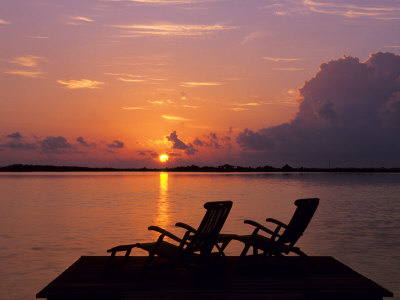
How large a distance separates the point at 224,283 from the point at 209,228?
3.06ft

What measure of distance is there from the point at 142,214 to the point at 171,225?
6351mm

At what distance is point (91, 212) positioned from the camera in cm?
3544

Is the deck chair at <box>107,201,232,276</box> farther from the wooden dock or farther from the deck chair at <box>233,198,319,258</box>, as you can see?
the deck chair at <box>233,198,319,258</box>

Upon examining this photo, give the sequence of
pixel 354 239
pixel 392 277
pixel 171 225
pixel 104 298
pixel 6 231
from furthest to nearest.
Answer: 1. pixel 171 225
2. pixel 6 231
3. pixel 354 239
4. pixel 392 277
5. pixel 104 298

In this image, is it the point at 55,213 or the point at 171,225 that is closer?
the point at 171,225

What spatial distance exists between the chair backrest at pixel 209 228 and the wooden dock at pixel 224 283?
454mm

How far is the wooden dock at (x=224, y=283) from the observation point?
7.61 metres

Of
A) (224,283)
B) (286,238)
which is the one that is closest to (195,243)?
(224,283)

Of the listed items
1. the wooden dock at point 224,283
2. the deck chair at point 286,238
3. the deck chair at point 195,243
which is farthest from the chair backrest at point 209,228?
the deck chair at point 286,238

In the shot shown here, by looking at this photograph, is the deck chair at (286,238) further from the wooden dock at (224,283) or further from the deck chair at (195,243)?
the deck chair at (195,243)

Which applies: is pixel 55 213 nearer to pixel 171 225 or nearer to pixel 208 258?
pixel 171 225

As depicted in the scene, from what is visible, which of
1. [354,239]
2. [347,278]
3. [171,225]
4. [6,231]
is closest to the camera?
[347,278]

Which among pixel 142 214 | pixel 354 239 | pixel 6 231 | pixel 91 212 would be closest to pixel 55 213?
pixel 91 212

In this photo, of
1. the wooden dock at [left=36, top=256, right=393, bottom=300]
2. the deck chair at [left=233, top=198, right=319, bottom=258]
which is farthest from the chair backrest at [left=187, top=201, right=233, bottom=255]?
the deck chair at [left=233, top=198, right=319, bottom=258]
